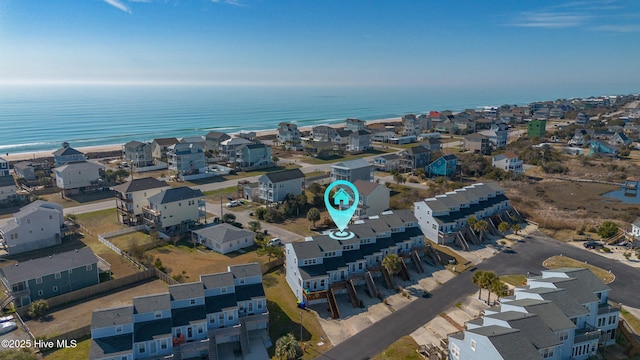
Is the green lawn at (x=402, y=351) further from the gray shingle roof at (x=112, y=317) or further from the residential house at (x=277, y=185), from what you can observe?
the residential house at (x=277, y=185)

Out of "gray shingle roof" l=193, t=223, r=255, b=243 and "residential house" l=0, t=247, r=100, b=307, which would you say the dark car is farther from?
"residential house" l=0, t=247, r=100, b=307

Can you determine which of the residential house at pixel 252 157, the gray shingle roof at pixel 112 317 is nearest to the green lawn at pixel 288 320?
the gray shingle roof at pixel 112 317

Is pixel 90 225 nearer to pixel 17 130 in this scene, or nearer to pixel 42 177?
pixel 42 177

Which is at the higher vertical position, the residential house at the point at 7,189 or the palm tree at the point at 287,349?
the residential house at the point at 7,189

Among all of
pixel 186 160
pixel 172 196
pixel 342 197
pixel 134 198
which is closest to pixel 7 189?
pixel 134 198

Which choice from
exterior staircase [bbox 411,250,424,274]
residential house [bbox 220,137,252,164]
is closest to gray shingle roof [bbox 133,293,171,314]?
exterior staircase [bbox 411,250,424,274]

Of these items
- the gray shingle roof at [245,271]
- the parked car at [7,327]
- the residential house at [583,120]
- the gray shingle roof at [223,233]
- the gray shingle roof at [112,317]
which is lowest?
the parked car at [7,327]

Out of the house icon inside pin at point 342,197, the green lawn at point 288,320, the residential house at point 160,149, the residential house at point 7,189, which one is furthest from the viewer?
the residential house at point 160,149

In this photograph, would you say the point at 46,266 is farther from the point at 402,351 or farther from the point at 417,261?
the point at 417,261
